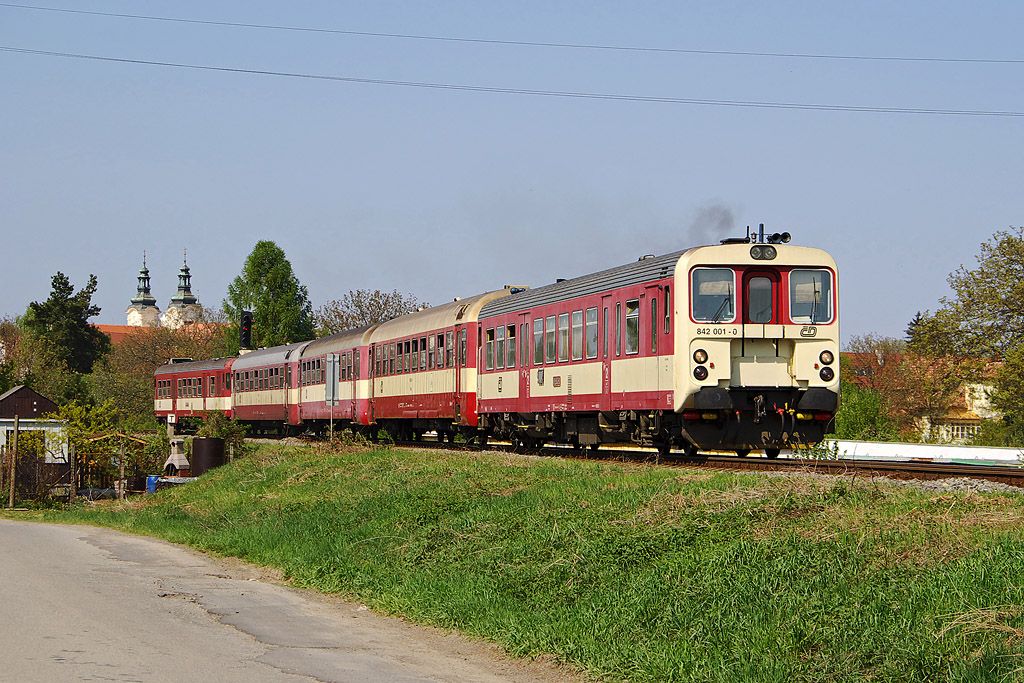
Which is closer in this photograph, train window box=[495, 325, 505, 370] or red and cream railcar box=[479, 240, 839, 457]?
red and cream railcar box=[479, 240, 839, 457]

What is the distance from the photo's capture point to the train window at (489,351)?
2909 centimetres

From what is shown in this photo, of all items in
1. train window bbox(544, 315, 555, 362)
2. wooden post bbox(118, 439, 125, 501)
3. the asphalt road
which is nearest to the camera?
the asphalt road

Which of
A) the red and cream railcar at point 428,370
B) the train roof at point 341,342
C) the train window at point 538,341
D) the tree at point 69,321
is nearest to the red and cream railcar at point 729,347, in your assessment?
the train window at point 538,341

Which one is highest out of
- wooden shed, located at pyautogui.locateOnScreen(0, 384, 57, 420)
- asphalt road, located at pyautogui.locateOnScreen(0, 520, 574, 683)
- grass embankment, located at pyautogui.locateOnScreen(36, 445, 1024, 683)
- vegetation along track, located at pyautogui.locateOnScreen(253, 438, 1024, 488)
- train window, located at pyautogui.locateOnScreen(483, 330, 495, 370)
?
train window, located at pyautogui.locateOnScreen(483, 330, 495, 370)

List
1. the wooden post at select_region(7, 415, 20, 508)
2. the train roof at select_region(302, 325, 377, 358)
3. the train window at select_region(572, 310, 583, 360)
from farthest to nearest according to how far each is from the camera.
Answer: the train roof at select_region(302, 325, 377, 358) → the wooden post at select_region(7, 415, 20, 508) → the train window at select_region(572, 310, 583, 360)

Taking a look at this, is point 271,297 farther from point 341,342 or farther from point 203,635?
point 203,635

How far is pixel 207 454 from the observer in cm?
3447

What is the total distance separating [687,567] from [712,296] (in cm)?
870

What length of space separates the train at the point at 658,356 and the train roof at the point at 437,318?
0.25 ft

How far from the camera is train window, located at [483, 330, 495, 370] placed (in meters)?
29.1

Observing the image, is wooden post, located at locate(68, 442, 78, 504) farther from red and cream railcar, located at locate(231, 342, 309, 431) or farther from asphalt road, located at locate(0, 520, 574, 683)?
asphalt road, located at locate(0, 520, 574, 683)

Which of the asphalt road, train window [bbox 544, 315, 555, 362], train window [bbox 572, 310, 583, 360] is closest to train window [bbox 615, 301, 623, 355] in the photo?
train window [bbox 572, 310, 583, 360]

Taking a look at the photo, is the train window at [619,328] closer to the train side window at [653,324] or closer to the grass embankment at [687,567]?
the train side window at [653,324]

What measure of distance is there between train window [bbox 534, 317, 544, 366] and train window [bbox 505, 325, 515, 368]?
150 cm
